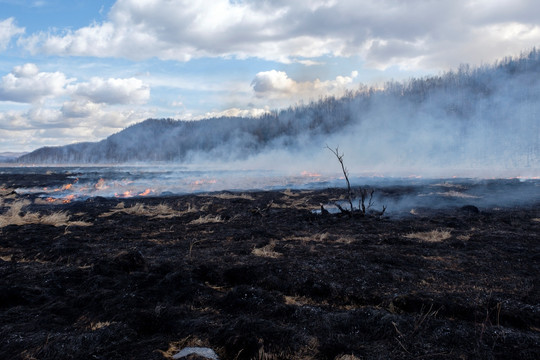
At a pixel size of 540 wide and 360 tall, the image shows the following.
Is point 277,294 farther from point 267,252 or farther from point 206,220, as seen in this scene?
point 206,220

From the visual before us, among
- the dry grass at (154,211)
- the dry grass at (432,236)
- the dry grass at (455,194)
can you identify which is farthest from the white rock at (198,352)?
the dry grass at (455,194)

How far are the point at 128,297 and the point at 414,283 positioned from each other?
5099mm

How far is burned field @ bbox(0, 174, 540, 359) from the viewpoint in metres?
4.02

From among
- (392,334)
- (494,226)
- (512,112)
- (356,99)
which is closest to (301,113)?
(356,99)

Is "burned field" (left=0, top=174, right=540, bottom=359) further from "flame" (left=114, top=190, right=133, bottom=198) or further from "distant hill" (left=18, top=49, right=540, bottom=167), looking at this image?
"distant hill" (left=18, top=49, right=540, bottom=167)

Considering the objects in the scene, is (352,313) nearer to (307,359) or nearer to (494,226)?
(307,359)

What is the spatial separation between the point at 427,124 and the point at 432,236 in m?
67.3

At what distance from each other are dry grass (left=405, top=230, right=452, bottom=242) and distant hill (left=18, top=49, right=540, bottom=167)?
53161 mm

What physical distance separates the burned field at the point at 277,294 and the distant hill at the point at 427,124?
55.9 m

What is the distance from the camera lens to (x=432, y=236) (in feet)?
33.2

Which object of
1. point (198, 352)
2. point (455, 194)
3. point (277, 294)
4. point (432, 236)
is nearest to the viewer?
point (198, 352)

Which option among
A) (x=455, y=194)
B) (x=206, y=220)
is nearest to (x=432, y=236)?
(x=206, y=220)

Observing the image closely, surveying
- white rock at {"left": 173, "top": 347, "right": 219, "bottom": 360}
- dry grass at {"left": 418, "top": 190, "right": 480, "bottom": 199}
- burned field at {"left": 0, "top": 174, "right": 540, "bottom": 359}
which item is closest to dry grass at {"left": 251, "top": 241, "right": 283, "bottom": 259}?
burned field at {"left": 0, "top": 174, "right": 540, "bottom": 359}

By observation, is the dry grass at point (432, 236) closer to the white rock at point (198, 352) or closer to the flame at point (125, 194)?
the white rock at point (198, 352)
